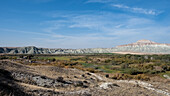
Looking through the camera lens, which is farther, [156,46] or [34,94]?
[156,46]

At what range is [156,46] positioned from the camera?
156 metres

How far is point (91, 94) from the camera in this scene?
1313 cm

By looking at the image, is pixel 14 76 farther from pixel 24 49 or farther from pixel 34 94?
pixel 24 49

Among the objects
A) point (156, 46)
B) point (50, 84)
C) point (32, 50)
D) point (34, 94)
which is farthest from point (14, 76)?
point (156, 46)

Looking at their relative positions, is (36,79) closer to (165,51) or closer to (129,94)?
(129,94)

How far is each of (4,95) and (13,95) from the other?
580 mm

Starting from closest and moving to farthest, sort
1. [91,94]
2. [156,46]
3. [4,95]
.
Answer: [4,95], [91,94], [156,46]

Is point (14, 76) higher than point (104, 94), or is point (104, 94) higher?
point (14, 76)

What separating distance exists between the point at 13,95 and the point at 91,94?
7.04 metres

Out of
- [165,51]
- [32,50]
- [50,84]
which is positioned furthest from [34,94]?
[165,51]

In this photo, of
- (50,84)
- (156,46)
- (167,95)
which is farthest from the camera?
(156,46)

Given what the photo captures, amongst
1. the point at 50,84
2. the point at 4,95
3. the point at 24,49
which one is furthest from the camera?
the point at 24,49

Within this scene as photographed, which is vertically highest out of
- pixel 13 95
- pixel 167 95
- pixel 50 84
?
pixel 13 95

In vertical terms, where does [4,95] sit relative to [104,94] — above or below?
above
